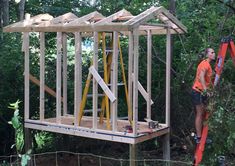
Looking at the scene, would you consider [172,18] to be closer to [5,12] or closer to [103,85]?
[103,85]

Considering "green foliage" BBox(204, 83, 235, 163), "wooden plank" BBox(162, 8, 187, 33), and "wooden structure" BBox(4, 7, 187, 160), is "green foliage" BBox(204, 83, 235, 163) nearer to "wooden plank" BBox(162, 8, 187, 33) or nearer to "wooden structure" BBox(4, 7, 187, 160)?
"wooden structure" BBox(4, 7, 187, 160)

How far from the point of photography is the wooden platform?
6375mm

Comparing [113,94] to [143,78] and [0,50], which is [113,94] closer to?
[143,78]

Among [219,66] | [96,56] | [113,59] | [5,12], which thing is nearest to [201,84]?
[219,66]

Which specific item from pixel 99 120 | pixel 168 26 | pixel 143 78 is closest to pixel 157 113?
pixel 143 78

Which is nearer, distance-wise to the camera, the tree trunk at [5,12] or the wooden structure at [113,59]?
the wooden structure at [113,59]

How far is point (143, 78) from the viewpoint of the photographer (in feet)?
28.4

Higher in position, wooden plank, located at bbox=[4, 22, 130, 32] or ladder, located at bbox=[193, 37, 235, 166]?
wooden plank, located at bbox=[4, 22, 130, 32]

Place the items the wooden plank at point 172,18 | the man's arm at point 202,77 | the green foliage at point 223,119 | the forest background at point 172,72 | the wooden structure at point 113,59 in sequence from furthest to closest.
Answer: the forest background at point 172,72
the wooden plank at point 172,18
the wooden structure at point 113,59
the man's arm at point 202,77
the green foliage at point 223,119

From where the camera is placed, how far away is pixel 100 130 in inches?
262

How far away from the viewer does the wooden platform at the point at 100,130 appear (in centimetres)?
638

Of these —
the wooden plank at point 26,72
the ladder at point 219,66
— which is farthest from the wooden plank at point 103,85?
the wooden plank at point 26,72

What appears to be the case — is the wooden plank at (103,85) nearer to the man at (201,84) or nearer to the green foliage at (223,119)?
the man at (201,84)

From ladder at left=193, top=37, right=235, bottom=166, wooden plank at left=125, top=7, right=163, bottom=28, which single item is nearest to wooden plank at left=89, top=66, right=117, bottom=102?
wooden plank at left=125, top=7, right=163, bottom=28
